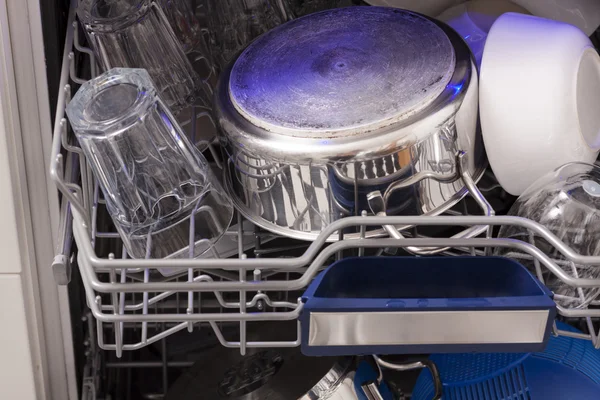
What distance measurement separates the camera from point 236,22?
89cm

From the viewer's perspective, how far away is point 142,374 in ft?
3.70

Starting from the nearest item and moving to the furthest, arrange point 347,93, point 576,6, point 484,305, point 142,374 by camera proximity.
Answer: point 484,305 < point 347,93 < point 576,6 < point 142,374

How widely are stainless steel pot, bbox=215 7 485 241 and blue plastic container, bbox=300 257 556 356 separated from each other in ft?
0.24

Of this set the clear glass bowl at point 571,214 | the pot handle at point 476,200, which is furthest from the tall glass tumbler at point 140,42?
the clear glass bowl at point 571,214

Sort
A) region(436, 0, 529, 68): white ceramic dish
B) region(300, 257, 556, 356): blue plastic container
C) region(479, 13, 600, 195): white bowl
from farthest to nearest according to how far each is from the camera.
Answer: region(436, 0, 529, 68): white ceramic dish < region(479, 13, 600, 195): white bowl < region(300, 257, 556, 356): blue plastic container

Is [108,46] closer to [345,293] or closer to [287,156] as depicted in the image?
[287,156]

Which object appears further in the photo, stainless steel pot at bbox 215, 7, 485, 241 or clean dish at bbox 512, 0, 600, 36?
clean dish at bbox 512, 0, 600, 36

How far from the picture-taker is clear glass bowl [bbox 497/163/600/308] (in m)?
0.69

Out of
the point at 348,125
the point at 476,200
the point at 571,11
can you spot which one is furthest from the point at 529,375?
the point at 571,11

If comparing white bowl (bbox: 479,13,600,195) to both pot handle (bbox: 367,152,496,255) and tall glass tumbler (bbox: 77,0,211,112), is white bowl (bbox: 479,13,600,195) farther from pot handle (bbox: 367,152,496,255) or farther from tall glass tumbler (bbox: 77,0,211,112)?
tall glass tumbler (bbox: 77,0,211,112)

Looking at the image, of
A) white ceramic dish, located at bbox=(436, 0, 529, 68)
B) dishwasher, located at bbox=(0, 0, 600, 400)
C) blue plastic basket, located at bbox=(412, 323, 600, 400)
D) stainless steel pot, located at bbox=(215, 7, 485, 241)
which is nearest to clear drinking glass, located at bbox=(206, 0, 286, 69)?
dishwasher, located at bbox=(0, 0, 600, 400)

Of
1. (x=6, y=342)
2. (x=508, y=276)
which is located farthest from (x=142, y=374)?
(x=508, y=276)

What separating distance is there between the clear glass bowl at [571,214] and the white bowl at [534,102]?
0.07 ft

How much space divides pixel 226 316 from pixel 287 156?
153mm
